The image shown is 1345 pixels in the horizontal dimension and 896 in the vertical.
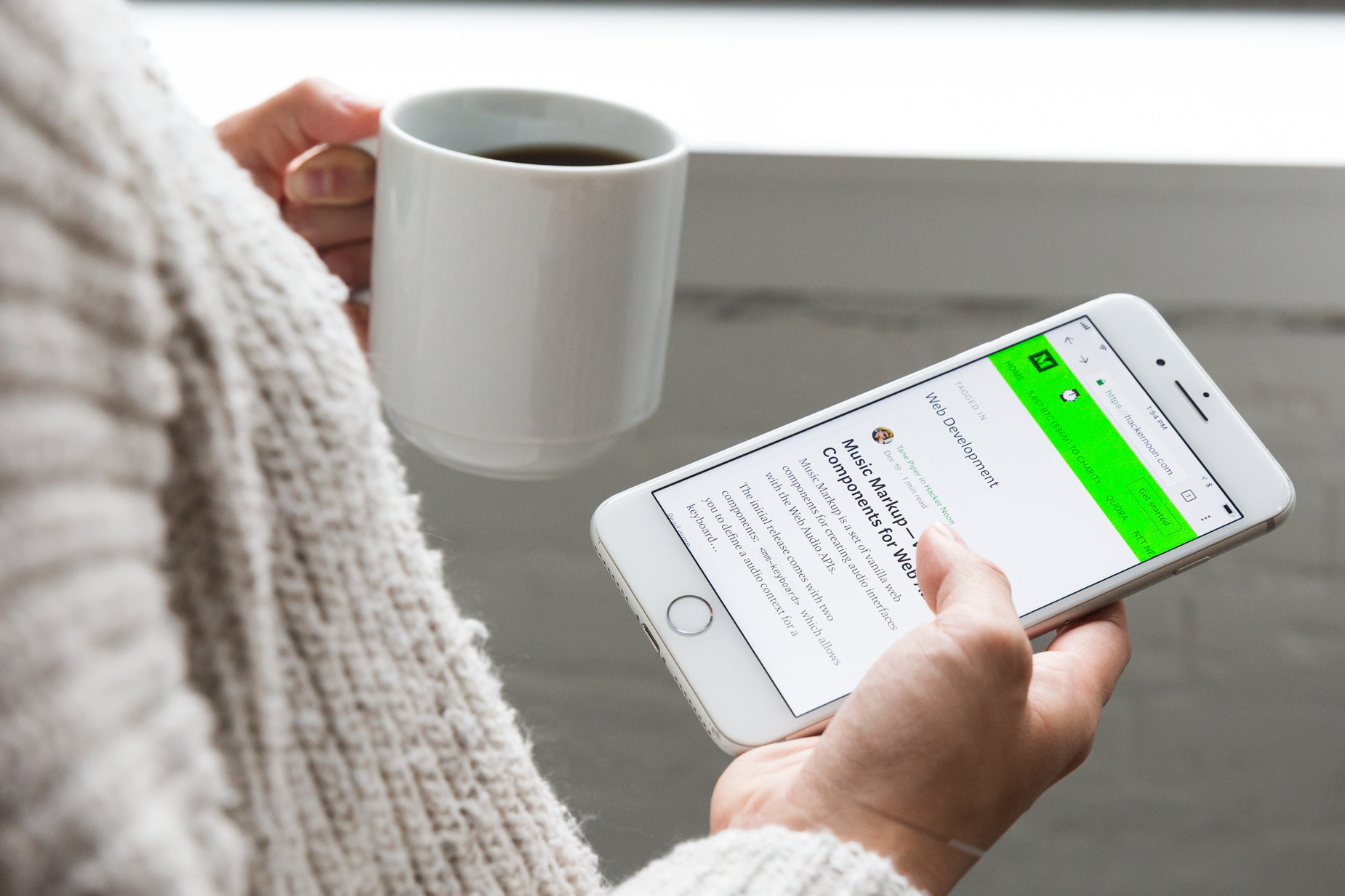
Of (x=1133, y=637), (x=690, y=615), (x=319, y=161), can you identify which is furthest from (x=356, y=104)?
(x=1133, y=637)

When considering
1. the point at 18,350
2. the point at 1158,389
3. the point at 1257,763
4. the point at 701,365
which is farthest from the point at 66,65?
the point at 1257,763

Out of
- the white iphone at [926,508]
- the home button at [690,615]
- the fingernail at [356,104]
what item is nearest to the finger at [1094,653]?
the white iphone at [926,508]

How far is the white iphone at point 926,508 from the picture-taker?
393 millimetres

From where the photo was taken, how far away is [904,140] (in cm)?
53

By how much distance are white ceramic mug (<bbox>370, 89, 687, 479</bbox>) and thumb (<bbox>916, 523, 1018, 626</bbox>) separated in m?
0.12

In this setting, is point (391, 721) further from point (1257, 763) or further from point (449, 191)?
point (1257, 763)

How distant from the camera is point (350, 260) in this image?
444 millimetres

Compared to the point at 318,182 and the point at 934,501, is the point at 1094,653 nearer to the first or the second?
the point at 934,501

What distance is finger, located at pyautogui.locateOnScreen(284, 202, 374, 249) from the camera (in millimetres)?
427

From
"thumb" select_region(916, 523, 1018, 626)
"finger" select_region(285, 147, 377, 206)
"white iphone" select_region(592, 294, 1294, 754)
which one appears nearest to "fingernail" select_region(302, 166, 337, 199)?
"finger" select_region(285, 147, 377, 206)

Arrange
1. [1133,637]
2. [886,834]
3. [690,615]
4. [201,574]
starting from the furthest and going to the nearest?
[1133,637] < [690,615] < [886,834] < [201,574]

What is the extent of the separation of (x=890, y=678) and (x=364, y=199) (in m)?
0.29

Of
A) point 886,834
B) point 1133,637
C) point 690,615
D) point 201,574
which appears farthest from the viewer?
point 1133,637

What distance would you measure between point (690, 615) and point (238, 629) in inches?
9.7
